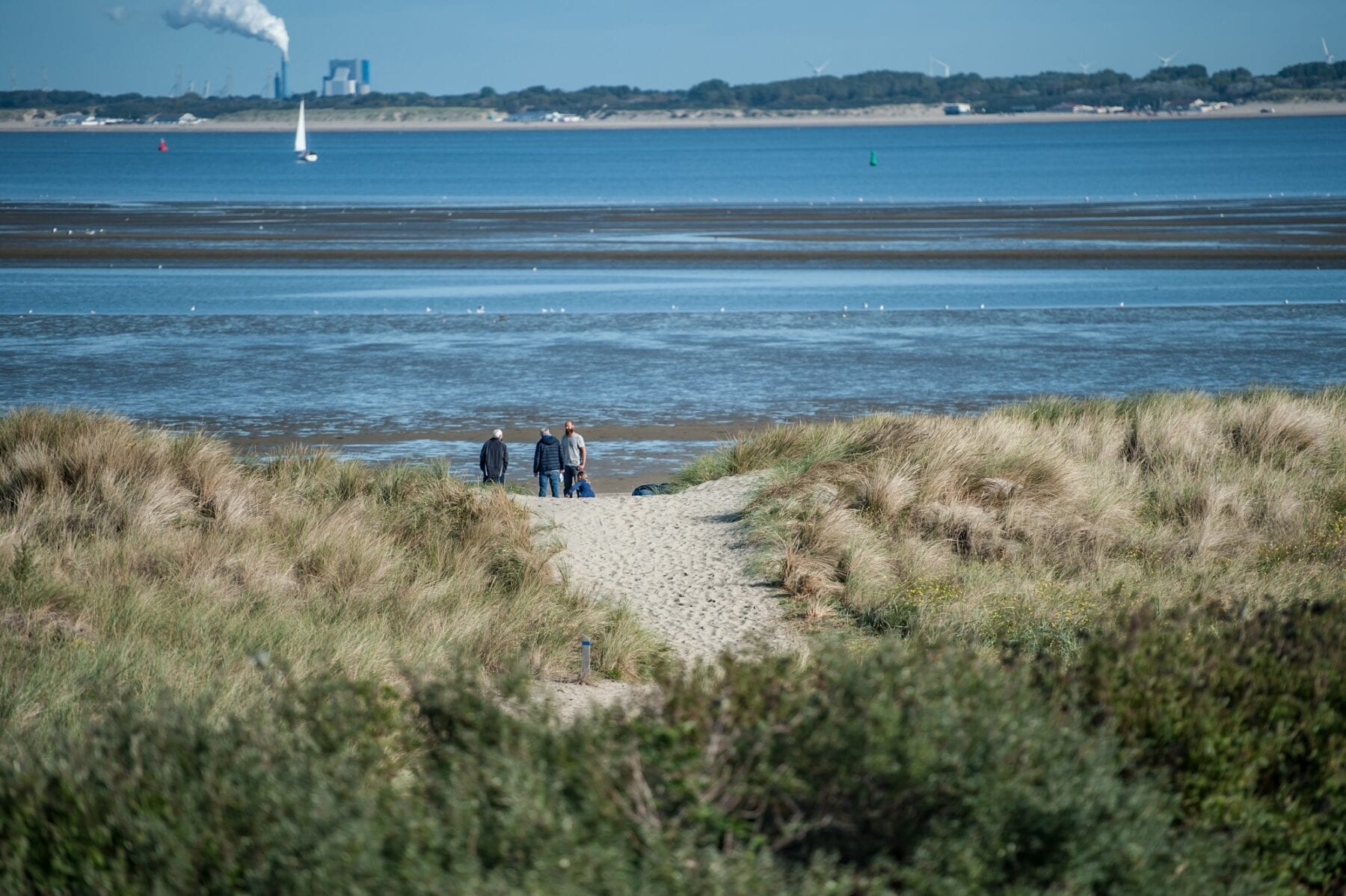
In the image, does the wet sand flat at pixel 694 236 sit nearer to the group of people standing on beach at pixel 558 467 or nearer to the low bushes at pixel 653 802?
the group of people standing on beach at pixel 558 467

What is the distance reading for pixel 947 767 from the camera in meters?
4.73

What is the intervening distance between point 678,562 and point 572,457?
173 inches

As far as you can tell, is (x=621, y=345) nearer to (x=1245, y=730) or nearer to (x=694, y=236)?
(x=1245, y=730)

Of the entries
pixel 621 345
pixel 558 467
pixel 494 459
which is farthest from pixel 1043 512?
pixel 621 345

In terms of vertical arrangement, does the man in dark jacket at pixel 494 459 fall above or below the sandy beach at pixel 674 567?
above

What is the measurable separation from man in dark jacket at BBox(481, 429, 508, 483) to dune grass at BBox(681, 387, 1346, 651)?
225 cm

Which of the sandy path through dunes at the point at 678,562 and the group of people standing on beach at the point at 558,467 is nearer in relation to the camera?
the sandy path through dunes at the point at 678,562

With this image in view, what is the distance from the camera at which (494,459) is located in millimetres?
17391

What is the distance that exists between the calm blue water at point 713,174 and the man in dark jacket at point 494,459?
63.3 meters

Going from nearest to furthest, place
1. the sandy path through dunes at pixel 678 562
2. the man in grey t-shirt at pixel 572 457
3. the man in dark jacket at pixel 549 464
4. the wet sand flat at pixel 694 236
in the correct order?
1. the sandy path through dunes at pixel 678 562
2. the man in dark jacket at pixel 549 464
3. the man in grey t-shirt at pixel 572 457
4. the wet sand flat at pixel 694 236

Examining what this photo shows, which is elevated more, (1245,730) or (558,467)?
(1245,730)

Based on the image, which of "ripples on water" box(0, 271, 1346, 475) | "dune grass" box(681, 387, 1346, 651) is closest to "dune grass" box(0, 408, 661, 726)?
"dune grass" box(681, 387, 1346, 651)

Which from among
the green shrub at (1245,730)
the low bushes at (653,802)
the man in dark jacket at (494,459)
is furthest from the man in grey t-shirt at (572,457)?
the low bushes at (653,802)

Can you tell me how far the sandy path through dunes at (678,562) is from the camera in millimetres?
12250
